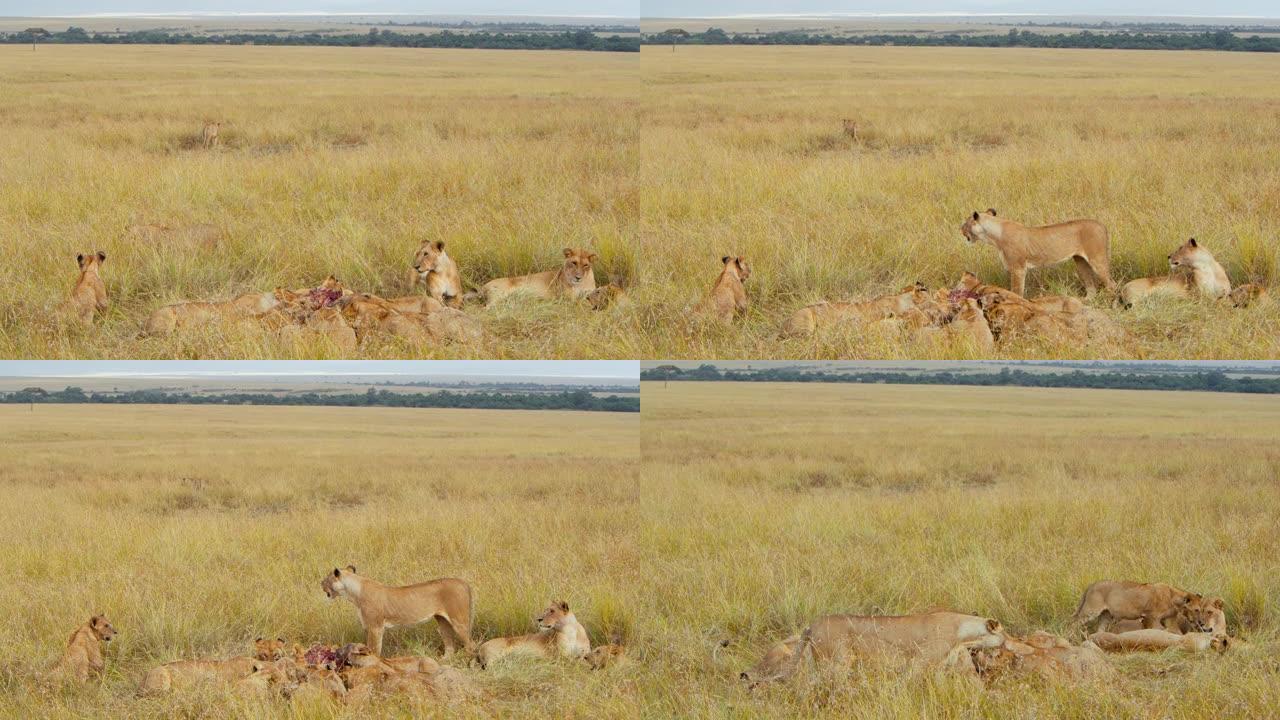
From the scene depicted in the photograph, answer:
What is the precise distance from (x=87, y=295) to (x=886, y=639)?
7.75 m

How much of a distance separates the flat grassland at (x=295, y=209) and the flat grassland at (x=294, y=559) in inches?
87.4

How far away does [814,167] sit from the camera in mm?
18156

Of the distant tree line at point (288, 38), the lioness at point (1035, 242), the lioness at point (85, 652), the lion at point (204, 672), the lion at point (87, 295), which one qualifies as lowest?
the lioness at point (85, 652)

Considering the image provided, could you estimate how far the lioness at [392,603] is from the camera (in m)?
9.23

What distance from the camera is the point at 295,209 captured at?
15133 mm

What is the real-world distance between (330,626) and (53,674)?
2.23 meters

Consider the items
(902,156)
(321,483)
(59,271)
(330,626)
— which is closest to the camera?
(330,626)

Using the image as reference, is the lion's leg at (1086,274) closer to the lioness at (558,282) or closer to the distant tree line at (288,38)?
the lioness at (558,282)

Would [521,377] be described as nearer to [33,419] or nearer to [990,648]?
[990,648]

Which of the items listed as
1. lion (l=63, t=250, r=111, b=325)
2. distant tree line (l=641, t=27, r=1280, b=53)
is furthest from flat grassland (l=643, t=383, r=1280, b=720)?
distant tree line (l=641, t=27, r=1280, b=53)

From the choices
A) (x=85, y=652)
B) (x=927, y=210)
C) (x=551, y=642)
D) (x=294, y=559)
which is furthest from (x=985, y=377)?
(x=85, y=652)

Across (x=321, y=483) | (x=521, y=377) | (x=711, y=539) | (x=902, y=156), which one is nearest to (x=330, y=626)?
(x=521, y=377)

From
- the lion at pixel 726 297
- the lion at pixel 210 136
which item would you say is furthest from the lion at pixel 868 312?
the lion at pixel 210 136

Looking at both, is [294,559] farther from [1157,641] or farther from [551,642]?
[1157,641]
